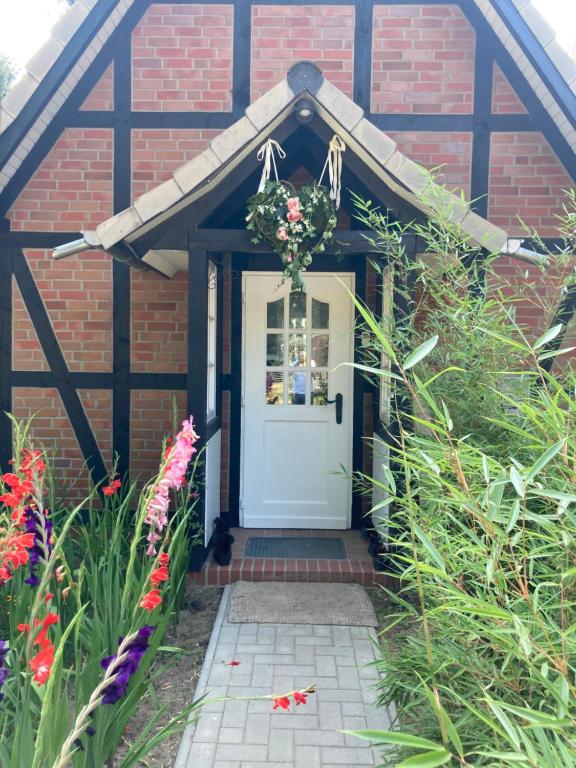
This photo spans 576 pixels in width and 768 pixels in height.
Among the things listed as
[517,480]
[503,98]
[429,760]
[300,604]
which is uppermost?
[503,98]

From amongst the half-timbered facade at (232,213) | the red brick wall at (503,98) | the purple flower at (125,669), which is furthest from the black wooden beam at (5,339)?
the red brick wall at (503,98)

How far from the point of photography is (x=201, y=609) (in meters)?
3.74

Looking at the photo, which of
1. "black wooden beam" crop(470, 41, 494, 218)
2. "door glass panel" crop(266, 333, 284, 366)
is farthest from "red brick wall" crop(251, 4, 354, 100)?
"door glass panel" crop(266, 333, 284, 366)

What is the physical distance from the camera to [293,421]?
5023 mm

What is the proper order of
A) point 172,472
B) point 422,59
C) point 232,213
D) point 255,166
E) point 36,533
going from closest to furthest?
point 36,533
point 172,472
point 255,166
point 232,213
point 422,59

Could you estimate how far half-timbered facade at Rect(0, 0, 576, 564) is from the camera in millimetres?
4617

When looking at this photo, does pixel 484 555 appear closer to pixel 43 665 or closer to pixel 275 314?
pixel 43 665

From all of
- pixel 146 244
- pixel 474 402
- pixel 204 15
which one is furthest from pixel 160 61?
pixel 474 402

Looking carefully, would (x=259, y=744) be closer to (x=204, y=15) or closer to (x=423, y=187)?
(x=423, y=187)

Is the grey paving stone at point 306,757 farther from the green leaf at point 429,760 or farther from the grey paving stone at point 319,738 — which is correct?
the green leaf at point 429,760

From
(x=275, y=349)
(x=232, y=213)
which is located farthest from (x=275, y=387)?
(x=232, y=213)

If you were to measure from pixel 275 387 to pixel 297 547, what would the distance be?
51.5 inches

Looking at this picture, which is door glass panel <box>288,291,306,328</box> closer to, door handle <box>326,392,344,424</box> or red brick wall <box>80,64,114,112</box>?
door handle <box>326,392,344,424</box>

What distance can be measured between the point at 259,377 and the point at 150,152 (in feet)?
6.49
